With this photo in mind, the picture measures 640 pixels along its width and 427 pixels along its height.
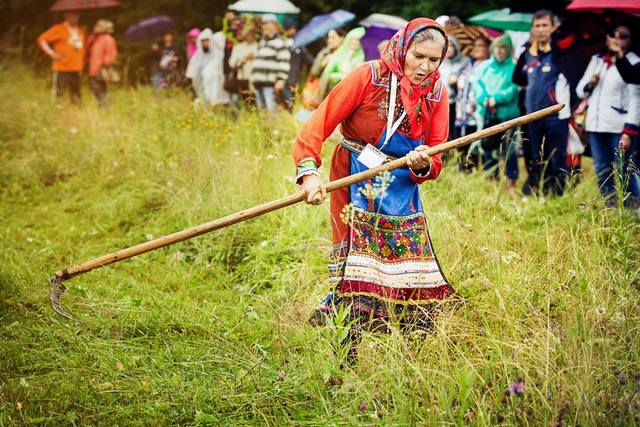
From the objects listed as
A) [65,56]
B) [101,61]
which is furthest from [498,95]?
[65,56]

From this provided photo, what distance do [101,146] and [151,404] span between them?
5090 millimetres

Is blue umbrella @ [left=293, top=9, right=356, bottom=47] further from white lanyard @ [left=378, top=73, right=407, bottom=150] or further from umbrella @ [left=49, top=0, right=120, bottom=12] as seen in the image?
white lanyard @ [left=378, top=73, right=407, bottom=150]

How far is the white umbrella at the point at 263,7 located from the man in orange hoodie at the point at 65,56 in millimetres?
2461

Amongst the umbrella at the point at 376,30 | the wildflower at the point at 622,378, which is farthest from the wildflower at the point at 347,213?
the umbrella at the point at 376,30

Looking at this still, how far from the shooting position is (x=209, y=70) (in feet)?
34.0

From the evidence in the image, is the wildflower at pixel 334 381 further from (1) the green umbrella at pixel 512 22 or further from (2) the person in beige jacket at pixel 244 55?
(2) the person in beige jacket at pixel 244 55

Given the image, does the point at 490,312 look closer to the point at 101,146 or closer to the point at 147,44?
the point at 101,146

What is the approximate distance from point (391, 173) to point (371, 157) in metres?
0.13

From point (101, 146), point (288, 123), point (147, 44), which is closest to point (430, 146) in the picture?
point (288, 123)

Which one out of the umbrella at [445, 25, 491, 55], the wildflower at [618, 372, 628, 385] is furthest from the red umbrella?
the wildflower at [618, 372, 628, 385]

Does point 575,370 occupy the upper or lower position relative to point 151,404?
upper

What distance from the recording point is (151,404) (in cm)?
305

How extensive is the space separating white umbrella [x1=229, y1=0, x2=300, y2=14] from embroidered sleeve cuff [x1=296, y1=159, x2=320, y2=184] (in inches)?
300

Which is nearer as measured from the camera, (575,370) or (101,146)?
(575,370)
